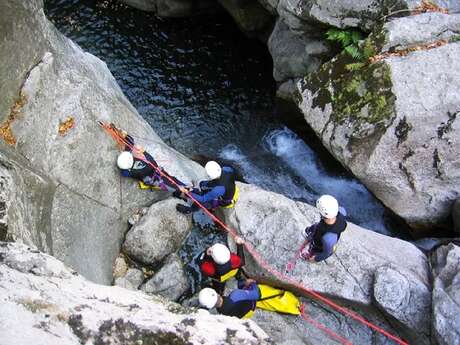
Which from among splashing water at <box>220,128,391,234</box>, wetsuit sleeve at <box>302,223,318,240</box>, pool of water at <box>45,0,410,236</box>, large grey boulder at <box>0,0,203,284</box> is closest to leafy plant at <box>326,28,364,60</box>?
pool of water at <box>45,0,410,236</box>

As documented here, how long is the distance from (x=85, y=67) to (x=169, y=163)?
3273mm

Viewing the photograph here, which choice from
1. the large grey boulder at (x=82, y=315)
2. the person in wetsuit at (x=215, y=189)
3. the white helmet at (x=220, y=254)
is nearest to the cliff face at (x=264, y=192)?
the person in wetsuit at (x=215, y=189)

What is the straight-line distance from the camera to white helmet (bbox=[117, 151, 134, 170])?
1059 centimetres

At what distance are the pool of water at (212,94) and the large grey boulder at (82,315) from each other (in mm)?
8565

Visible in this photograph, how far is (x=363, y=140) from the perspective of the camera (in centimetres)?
1093

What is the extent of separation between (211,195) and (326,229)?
2.73 meters

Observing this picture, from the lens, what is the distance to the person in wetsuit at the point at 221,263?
30.2 ft

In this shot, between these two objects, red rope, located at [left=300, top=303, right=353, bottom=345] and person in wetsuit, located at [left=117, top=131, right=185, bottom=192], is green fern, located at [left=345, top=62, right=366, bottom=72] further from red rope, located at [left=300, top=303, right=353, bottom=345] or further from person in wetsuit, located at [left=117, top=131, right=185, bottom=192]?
red rope, located at [left=300, top=303, right=353, bottom=345]

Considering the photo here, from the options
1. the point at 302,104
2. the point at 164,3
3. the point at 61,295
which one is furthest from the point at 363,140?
the point at 164,3

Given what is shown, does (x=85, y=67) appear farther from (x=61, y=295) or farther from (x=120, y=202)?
(x=61, y=295)

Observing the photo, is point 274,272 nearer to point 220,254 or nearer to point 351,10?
point 220,254

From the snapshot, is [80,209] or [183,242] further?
[183,242]

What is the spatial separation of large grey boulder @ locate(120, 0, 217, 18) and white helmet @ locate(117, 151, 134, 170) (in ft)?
30.3

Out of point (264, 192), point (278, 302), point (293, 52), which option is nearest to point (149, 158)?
point (264, 192)
